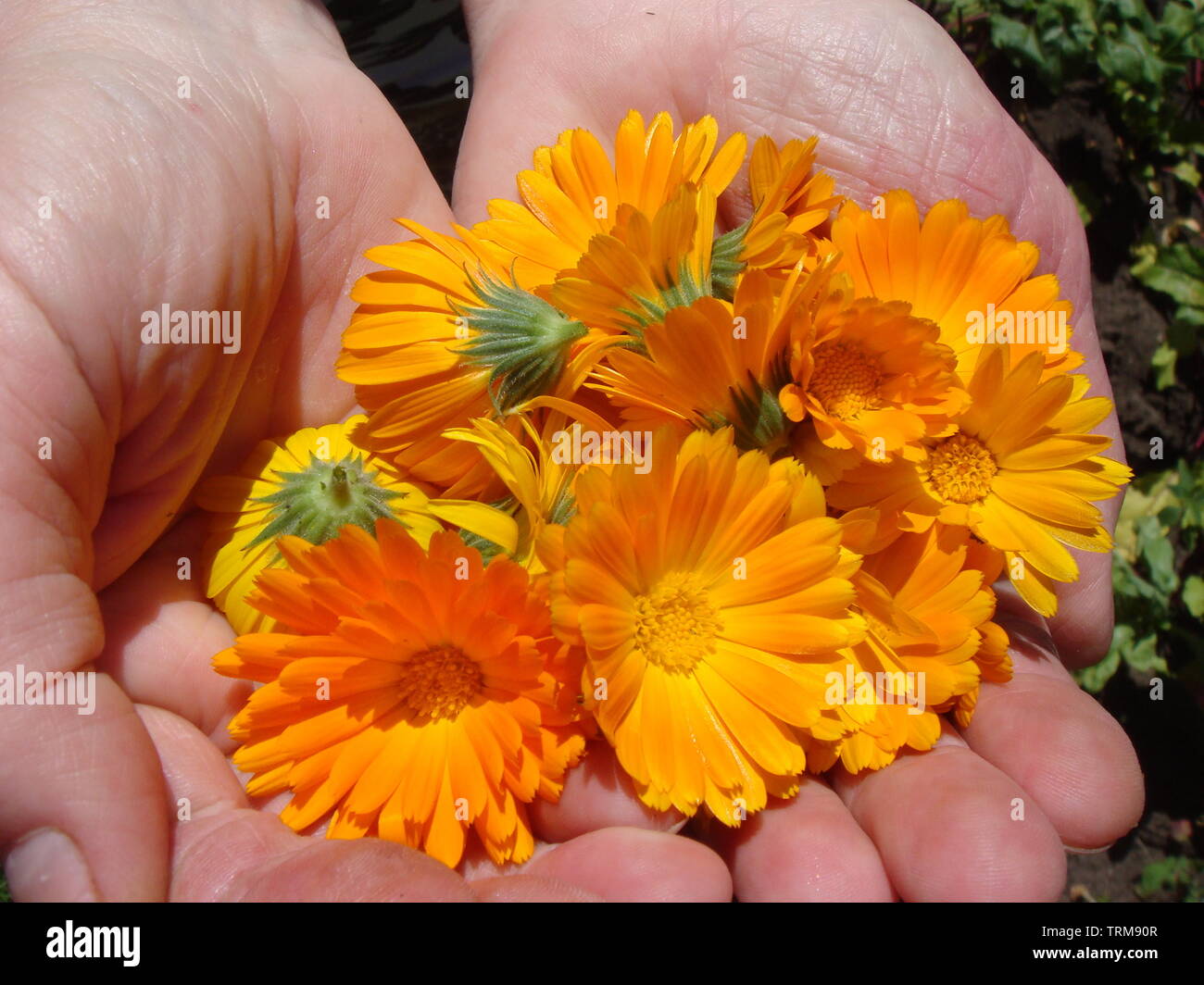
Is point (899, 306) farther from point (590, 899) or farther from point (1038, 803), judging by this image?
point (590, 899)

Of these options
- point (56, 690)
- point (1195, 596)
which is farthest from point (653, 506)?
point (1195, 596)

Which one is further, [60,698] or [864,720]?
[864,720]

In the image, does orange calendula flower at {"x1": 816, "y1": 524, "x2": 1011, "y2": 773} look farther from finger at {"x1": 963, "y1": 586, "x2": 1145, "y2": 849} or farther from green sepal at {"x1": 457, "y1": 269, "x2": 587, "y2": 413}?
green sepal at {"x1": 457, "y1": 269, "x2": 587, "y2": 413}

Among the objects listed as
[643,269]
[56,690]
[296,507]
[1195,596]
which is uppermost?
[643,269]

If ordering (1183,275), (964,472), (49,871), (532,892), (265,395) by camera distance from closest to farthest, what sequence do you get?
(49,871) < (532,892) < (964,472) < (265,395) < (1183,275)

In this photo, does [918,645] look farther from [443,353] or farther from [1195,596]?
[1195,596]

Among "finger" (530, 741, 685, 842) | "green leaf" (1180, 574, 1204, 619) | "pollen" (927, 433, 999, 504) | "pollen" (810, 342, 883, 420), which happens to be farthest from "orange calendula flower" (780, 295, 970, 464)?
"green leaf" (1180, 574, 1204, 619)

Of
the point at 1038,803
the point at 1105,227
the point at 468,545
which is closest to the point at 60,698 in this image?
the point at 468,545
